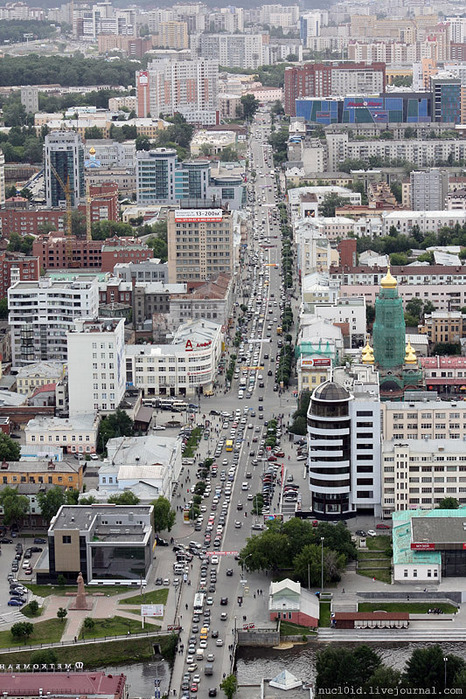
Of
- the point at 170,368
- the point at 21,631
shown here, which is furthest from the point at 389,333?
the point at 21,631

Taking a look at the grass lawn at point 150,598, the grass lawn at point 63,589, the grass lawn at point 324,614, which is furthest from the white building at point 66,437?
the grass lawn at point 324,614

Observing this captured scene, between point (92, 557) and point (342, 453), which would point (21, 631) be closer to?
point (92, 557)

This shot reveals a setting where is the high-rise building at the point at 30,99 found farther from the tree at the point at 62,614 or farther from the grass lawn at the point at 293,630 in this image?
the grass lawn at the point at 293,630

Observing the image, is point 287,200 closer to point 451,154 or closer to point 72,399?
point 451,154

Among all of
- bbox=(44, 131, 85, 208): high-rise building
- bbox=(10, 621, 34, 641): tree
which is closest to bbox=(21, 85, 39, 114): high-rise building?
bbox=(44, 131, 85, 208): high-rise building

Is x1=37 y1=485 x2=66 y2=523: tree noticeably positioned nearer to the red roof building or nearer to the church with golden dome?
the red roof building

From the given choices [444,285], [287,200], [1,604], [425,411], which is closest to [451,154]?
[287,200]
